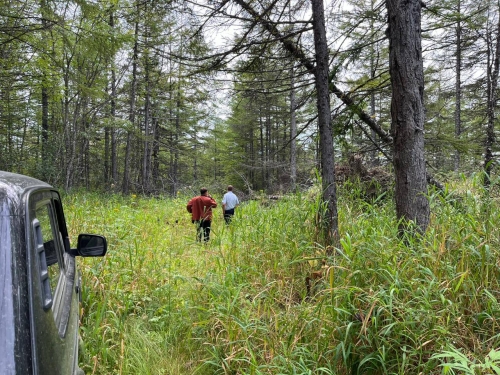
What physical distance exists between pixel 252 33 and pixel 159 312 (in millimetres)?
4617

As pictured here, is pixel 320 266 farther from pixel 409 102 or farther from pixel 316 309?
pixel 409 102

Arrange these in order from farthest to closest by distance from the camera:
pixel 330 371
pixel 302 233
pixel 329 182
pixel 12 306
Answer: pixel 329 182, pixel 302 233, pixel 330 371, pixel 12 306

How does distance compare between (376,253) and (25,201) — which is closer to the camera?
(25,201)

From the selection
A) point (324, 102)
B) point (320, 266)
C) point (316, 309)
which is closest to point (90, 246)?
point (316, 309)

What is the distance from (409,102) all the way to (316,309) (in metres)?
2.83

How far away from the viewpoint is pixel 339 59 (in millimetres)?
5215

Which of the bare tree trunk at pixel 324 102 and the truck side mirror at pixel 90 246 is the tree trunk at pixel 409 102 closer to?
the bare tree trunk at pixel 324 102

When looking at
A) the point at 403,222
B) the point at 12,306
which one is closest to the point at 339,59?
the point at 403,222

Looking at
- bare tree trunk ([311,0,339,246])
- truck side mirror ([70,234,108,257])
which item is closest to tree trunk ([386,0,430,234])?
bare tree trunk ([311,0,339,246])

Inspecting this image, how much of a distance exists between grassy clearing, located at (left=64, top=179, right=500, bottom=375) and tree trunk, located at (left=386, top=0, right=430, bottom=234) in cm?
28

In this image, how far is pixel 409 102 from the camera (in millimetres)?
3617

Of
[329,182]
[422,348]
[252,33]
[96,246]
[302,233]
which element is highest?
[252,33]

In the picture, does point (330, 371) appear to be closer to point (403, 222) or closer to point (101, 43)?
point (403, 222)

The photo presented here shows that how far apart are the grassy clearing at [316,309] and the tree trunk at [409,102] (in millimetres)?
283
